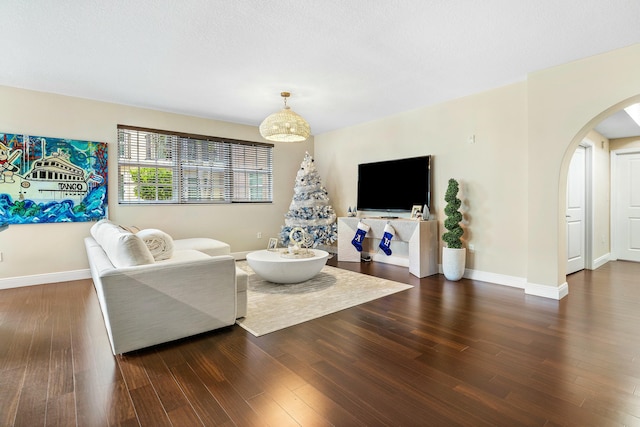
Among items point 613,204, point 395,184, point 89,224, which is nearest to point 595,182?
point 613,204

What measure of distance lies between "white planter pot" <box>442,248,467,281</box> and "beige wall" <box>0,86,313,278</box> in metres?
3.54

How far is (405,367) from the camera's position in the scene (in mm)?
2090

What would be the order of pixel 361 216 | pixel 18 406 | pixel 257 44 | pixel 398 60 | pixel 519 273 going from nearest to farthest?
pixel 18 406, pixel 257 44, pixel 398 60, pixel 519 273, pixel 361 216

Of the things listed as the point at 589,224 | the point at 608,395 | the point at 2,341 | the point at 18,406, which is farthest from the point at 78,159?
the point at 589,224

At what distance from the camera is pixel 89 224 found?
4.57 metres

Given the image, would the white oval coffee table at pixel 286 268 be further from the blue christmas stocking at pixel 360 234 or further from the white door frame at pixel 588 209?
the white door frame at pixel 588 209

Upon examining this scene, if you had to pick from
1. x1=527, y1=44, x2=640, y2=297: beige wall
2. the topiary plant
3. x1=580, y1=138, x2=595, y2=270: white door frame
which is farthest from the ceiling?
x1=580, y1=138, x2=595, y2=270: white door frame

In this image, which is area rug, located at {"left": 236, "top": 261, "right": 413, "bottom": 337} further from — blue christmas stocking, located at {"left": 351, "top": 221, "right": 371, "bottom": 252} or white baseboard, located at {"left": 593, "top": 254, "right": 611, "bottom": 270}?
white baseboard, located at {"left": 593, "top": 254, "right": 611, "bottom": 270}

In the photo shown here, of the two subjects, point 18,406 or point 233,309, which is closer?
point 18,406

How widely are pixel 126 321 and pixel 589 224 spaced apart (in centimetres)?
657

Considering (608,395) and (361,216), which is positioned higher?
(361,216)

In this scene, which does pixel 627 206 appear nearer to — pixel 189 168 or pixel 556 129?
pixel 556 129

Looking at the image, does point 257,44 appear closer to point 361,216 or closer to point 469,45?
point 469,45

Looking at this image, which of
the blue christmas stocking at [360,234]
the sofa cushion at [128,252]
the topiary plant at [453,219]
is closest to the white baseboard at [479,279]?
the topiary plant at [453,219]
